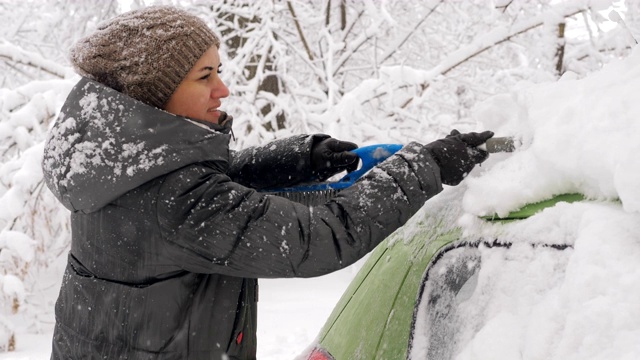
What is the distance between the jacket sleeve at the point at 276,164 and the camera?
2.22m

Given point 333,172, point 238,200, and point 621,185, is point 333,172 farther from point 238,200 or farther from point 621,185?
point 621,185

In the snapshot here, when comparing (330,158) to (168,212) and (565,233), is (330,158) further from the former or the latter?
(565,233)

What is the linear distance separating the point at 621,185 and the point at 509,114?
710 mm

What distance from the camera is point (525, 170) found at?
143cm

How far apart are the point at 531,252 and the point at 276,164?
3.71 ft

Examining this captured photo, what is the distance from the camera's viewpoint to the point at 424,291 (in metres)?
1.53

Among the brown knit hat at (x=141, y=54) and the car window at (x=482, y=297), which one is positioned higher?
the brown knit hat at (x=141, y=54)

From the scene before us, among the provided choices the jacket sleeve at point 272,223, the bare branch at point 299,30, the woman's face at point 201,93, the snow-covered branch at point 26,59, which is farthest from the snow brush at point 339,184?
the bare branch at point 299,30

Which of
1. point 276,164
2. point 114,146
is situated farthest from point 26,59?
point 114,146

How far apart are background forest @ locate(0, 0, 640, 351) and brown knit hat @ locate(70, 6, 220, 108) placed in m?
2.99

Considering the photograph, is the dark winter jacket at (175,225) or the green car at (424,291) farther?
the dark winter jacket at (175,225)

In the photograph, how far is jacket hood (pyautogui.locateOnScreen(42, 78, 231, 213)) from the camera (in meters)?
1.57

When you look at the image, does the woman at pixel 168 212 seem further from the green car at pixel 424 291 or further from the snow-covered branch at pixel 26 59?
the snow-covered branch at pixel 26 59

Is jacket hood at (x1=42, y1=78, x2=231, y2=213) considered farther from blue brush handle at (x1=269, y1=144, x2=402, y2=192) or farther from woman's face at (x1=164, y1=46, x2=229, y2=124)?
blue brush handle at (x1=269, y1=144, x2=402, y2=192)
